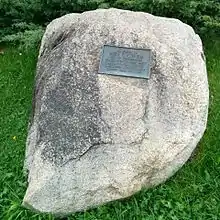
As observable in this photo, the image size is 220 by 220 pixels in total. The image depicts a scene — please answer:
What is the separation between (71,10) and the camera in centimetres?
571

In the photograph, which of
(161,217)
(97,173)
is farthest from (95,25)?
(161,217)

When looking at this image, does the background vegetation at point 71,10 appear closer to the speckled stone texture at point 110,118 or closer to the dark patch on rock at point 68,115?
the speckled stone texture at point 110,118

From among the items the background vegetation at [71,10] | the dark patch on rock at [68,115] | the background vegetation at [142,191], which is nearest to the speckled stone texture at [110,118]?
the dark patch on rock at [68,115]

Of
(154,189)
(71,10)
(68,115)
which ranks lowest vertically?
(154,189)

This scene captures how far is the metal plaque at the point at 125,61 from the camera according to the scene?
3.89m

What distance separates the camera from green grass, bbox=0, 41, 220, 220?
360 cm

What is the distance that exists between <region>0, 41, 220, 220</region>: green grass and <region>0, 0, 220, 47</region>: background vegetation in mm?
727

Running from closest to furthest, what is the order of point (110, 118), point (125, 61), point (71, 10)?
point (110, 118), point (125, 61), point (71, 10)

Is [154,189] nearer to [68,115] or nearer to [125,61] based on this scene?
[68,115]

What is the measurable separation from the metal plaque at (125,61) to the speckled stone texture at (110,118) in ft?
0.15

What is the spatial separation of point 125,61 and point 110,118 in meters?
0.57

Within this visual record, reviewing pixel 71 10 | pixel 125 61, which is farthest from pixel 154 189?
pixel 71 10

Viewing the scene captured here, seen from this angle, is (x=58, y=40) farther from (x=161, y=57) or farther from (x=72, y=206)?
(x=72, y=206)

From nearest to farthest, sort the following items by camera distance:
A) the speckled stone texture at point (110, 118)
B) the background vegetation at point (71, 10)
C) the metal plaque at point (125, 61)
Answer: the speckled stone texture at point (110, 118) < the metal plaque at point (125, 61) < the background vegetation at point (71, 10)
